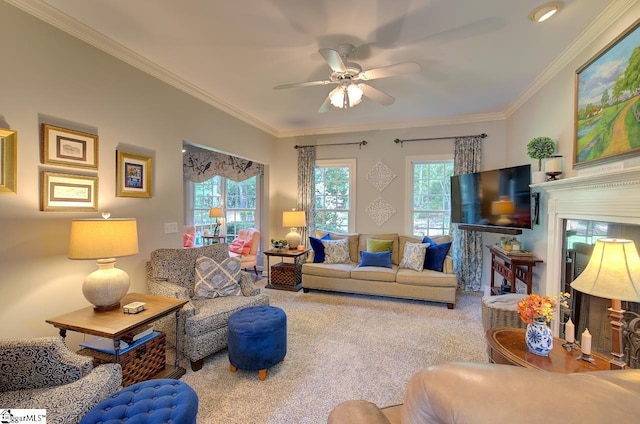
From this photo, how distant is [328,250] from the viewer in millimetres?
4852

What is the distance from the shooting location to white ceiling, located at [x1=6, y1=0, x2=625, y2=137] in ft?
6.84

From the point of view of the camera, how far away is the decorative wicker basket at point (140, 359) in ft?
6.77

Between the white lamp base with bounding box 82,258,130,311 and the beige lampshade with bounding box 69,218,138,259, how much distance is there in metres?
0.20

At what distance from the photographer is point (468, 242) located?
4707 millimetres

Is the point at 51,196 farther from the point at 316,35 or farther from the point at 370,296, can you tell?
the point at 370,296

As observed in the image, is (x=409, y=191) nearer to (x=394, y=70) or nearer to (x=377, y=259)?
(x=377, y=259)

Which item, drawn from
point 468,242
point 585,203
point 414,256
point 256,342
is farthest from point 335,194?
point 585,203

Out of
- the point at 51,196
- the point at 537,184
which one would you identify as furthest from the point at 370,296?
the point at 51,196

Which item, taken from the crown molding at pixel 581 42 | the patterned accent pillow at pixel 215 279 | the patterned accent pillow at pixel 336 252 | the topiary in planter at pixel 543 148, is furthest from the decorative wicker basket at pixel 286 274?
the crown molding at pixel 581 42

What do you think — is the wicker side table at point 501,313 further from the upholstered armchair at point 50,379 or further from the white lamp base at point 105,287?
the white lamp base at point 105,287

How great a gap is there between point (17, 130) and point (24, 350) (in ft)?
4.98

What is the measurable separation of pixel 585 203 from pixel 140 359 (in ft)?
12.4

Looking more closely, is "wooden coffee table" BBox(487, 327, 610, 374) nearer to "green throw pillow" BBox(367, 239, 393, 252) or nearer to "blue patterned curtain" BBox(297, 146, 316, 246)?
"green throw pillow" BBox(367, 239, 393, 252)

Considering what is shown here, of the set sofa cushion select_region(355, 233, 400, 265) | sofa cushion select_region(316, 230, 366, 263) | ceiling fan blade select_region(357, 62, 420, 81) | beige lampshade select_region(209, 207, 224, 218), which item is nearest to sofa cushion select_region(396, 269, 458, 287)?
sofa cushion select_region(355, 233, 400, 265)
